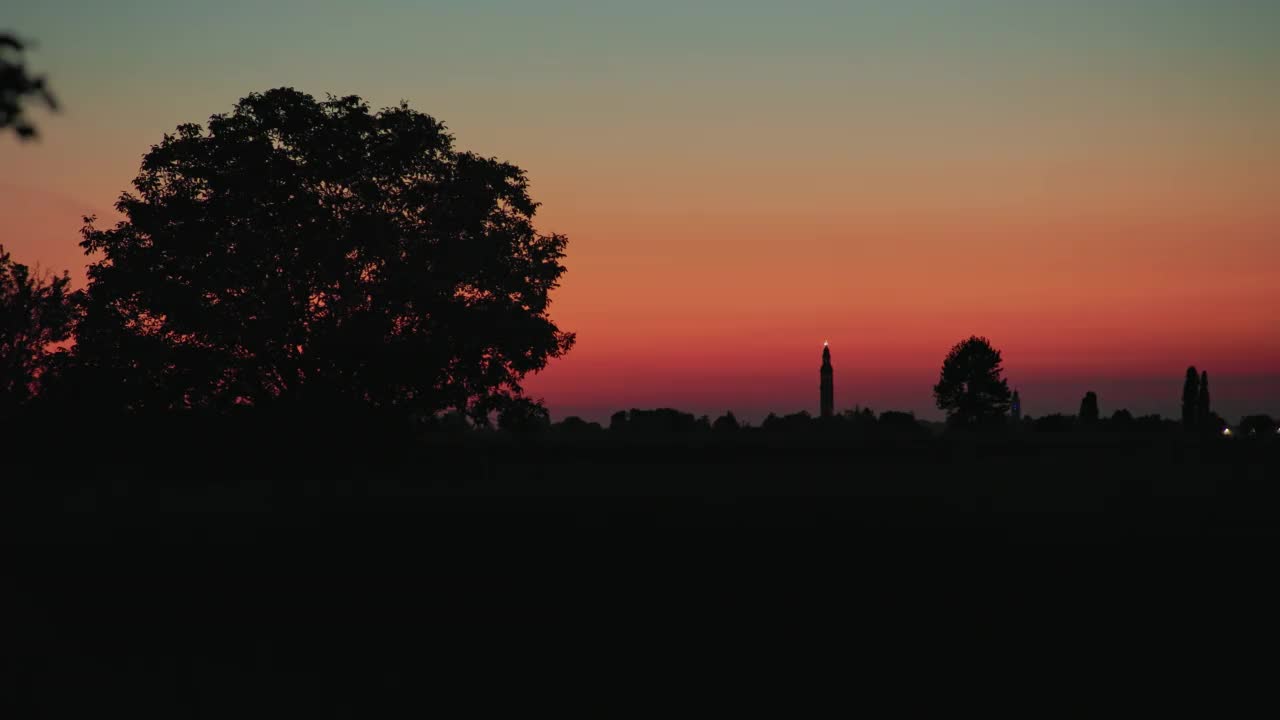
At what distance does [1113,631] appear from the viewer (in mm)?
19094

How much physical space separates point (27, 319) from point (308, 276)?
1576 inches

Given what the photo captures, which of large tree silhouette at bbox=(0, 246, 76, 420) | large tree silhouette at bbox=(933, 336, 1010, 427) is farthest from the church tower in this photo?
large tree silhouette at bbox=(0, 246, 76, 420)

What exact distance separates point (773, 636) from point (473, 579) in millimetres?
7417

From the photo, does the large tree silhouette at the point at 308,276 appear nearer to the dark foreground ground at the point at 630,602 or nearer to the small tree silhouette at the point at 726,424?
the dark foreground ground at the point at 630,602

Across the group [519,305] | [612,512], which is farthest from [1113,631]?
[519,305]

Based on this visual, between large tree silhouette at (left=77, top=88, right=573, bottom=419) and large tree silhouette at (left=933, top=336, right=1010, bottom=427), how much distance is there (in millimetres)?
108094

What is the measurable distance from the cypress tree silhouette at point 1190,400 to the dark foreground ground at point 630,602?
93782mm

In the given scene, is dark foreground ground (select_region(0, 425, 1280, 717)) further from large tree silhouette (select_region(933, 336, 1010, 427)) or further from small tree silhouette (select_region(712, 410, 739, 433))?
large tree silhouette (select_region(933, 336, 1010, 427))

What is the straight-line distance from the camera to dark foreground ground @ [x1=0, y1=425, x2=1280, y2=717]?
51.5ft

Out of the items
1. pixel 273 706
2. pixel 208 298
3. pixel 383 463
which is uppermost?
pixel 208 298

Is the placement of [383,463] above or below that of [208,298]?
below

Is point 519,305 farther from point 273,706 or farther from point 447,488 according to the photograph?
point 273,706

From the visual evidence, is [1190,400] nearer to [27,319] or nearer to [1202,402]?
[1202,402]

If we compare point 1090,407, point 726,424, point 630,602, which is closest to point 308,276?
point 630,602
